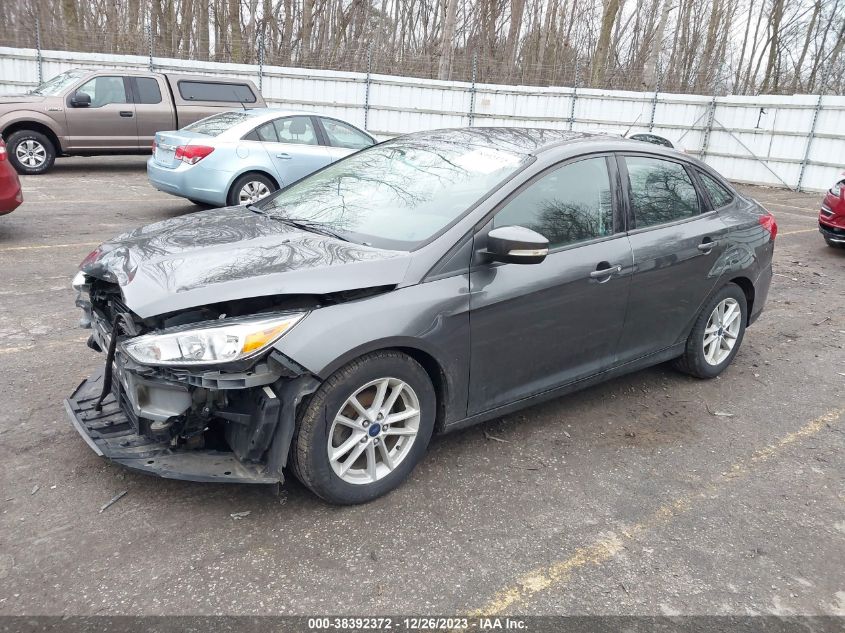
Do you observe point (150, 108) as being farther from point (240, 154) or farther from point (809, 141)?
point (809, 141)

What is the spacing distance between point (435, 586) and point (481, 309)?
4.12 ft

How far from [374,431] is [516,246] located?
1.06m

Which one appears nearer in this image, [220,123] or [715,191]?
[715,191]

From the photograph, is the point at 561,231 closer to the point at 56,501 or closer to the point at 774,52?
the point at 56,501

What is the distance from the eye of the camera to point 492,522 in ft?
9.80

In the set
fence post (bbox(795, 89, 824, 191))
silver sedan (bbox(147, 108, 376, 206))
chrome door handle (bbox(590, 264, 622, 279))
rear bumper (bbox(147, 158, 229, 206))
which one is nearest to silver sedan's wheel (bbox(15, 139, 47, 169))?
silver sedan (bbox(147, 108, 376, 206))

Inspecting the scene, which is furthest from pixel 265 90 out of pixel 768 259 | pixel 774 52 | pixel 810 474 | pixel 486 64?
pixel 774 52

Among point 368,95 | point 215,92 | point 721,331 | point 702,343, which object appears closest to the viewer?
point 702,343

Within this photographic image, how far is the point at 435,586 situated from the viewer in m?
2.57

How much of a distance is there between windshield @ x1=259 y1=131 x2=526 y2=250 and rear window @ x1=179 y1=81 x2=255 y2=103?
10226mm

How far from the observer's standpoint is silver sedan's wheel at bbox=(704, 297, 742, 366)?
4.61 metres

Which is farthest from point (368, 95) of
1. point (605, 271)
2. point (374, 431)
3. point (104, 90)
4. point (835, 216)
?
point (374, 431)

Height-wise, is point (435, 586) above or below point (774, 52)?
below

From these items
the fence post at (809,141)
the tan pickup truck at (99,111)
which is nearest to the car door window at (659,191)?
the tan pickup truck at (99,111)
